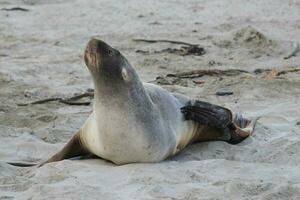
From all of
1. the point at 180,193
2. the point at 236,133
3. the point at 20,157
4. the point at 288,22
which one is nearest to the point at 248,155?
the point at 236,133

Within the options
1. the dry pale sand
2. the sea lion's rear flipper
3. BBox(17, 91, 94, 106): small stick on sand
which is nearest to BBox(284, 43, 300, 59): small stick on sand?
the dry pale sand

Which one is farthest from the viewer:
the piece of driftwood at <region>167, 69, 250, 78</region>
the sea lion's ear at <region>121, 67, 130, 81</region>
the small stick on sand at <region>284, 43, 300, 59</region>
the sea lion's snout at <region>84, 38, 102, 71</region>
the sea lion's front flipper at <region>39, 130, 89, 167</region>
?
the small stick on sand at <region>284, 43, 300, 59</region>

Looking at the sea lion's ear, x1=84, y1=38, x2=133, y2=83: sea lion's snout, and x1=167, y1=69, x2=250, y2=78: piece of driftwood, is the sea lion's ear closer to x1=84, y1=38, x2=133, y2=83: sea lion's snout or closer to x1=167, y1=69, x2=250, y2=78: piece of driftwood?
x1=84, y1=38, x2=133, y2=83: sea lion's snout

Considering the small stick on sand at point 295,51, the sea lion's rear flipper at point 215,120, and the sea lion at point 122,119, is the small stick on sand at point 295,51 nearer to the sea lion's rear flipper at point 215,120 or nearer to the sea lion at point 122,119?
the sea lion's rear flipper at point 215,120

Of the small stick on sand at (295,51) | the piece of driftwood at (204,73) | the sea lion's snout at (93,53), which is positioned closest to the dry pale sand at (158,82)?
the small stick on sand at (295,51)

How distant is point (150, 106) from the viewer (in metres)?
5.04

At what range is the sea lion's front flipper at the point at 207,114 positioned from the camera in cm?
548

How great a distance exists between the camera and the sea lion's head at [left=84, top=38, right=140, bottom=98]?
4.83m

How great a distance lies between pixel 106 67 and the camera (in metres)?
4.87

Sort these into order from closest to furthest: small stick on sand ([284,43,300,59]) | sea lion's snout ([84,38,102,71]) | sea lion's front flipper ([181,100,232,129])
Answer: sea lion's snout ([84,38,102,71]), sea lion's front flipper ([181,100,232,129]), small stick on sand ([284,43,300,59])

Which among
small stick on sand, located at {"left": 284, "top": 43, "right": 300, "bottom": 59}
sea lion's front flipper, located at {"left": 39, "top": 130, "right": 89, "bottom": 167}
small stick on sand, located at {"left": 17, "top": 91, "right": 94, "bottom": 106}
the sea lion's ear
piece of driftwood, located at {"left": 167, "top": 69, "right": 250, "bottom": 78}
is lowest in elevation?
small stick on sand, located at {"left": 284, "top": 43, "right": 300, "bottom": 59}

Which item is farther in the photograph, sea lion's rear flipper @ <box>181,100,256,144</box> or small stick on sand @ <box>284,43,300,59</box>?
small stick on sand @ <box>284,43,300,59</box>

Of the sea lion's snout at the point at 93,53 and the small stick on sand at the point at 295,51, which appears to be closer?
the sea lion's snout at the point at 93,53

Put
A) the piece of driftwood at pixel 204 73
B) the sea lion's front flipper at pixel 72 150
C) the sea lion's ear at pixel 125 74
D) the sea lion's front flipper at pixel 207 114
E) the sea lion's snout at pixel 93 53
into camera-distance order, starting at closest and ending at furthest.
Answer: the sea lion's snout at pixel 93 53 < the sea lion's ear at pixel 125 74 < the sea lion's front flipper at pixel 72 150 < the sea lion's front flipper at pixel 207 114 < the piece of driftwood at pixel 204 73
